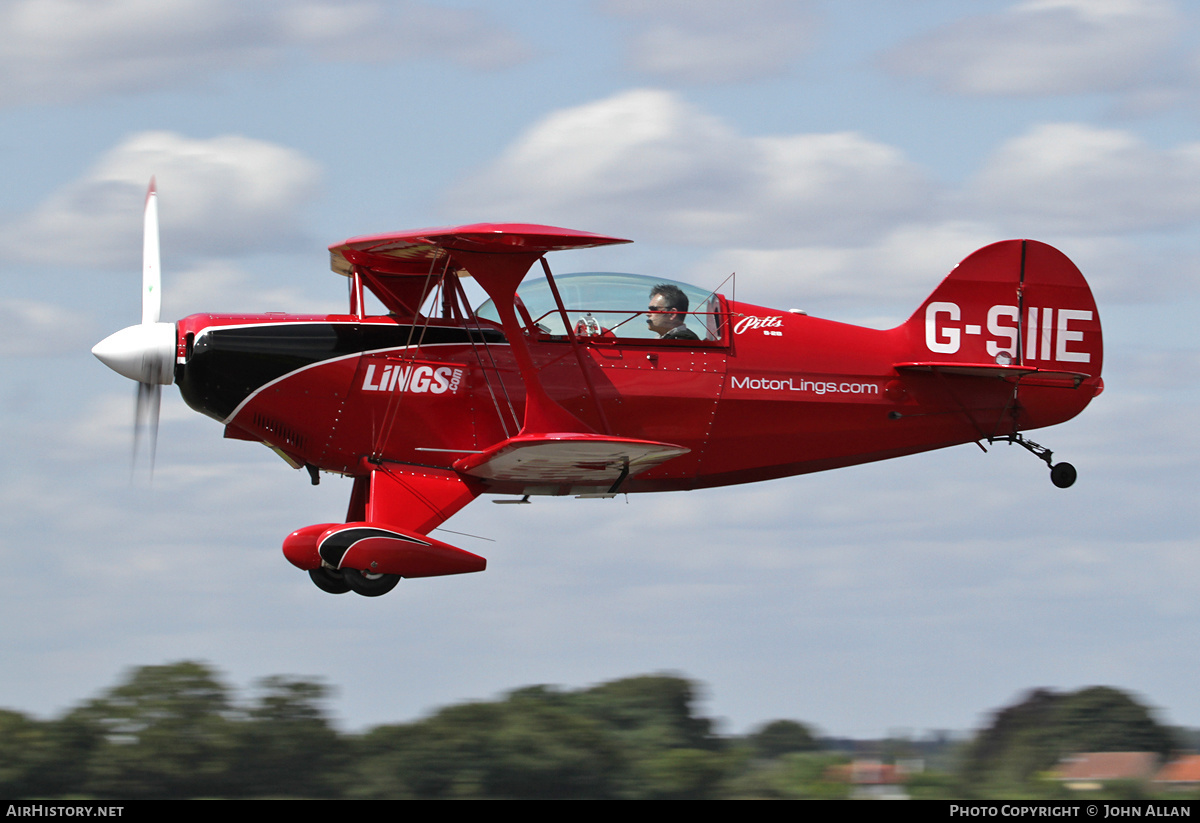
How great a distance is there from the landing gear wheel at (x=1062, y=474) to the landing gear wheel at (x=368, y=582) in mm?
6654

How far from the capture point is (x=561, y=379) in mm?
12602

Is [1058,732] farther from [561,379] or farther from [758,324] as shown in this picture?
[561,379]

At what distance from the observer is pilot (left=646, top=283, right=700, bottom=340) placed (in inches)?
511

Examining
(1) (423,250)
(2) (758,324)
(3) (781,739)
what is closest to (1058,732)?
(3) (781,739)

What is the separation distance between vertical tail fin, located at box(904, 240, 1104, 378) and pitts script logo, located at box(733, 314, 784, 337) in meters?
1.43

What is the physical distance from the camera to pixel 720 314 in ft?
43.3

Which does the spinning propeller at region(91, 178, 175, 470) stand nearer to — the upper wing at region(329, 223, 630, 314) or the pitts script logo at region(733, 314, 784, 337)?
the upper wing at region(329, 223, 630, 314)

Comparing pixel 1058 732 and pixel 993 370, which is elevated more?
pixel 993 370

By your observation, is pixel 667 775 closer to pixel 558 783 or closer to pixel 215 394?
pixel 558 783

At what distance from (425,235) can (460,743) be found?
6.26m

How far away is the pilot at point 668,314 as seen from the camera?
12977 millimetres

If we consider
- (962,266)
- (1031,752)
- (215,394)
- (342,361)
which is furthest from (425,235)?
(1031,752)

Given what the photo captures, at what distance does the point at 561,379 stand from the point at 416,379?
1.32 meters
